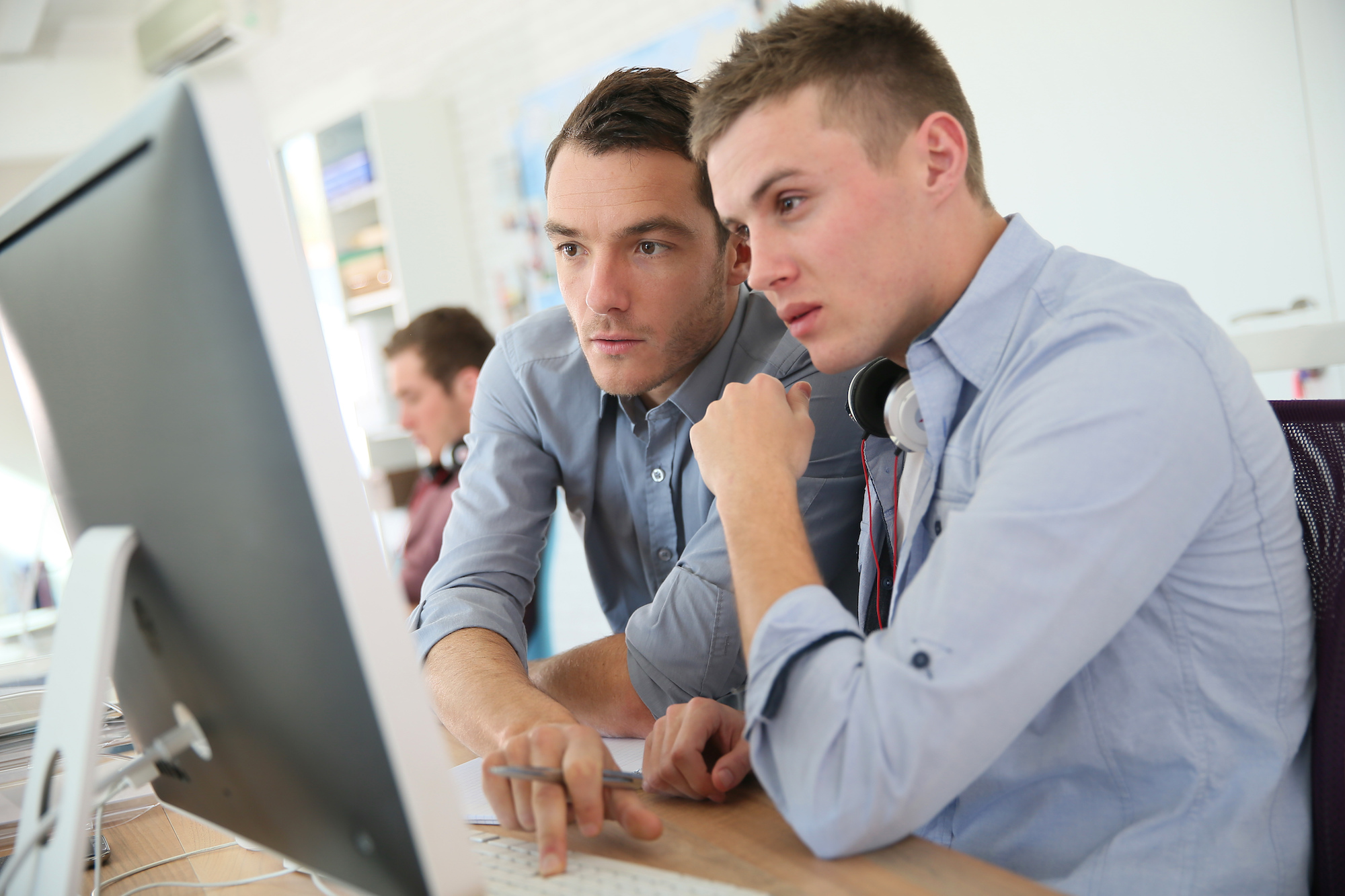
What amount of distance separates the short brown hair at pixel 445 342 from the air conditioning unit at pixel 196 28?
11.2ft

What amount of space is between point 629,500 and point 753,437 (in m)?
0.54

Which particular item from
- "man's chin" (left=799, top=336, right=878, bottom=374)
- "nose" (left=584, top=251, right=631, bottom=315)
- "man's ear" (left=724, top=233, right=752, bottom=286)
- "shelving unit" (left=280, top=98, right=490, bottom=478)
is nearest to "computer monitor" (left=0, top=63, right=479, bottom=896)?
"man's chin" (left=799, top=336, right=878, bottom=374)

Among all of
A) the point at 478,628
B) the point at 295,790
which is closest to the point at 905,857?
the point at 295,790

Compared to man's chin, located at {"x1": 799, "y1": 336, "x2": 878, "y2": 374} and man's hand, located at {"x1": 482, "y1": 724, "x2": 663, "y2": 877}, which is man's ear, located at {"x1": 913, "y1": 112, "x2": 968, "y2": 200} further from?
man's hand, located at {"x1": 482, "y1": 724, "x2": 663, "y2": 877}

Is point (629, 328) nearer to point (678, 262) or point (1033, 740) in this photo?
point (678, 262)

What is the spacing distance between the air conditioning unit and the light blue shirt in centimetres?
587

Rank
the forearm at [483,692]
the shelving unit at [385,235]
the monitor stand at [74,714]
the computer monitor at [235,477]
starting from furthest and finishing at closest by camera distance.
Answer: the shelving unit at [385,235] → the forearm at [483,692] → the monitor stand at [74,714] → the computer monitor at [235,477]

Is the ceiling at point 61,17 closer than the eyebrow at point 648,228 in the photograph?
No

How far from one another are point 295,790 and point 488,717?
50cm

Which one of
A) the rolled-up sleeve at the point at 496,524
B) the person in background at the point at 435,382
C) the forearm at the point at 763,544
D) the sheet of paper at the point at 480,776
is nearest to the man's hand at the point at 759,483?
the forearm at the point at 763,544

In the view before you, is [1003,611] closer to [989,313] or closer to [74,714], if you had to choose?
[989,313]

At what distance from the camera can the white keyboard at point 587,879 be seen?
2.36 ft

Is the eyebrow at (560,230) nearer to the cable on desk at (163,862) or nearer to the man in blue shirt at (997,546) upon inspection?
the man in blue shirt at (997,546)

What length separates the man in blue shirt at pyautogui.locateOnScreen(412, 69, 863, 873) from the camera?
1.25 metres
